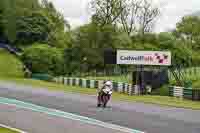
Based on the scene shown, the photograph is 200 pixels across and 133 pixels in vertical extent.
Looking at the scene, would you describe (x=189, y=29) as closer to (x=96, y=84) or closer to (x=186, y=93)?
(x=96, y=84)

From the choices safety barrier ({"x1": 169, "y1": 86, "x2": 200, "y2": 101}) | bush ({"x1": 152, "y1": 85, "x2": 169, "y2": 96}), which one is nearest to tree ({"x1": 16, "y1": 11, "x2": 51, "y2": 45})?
bush ({"x1": 152, "y1": 85, "x2": 169, "y2": 96})

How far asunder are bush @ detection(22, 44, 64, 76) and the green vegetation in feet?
12.1

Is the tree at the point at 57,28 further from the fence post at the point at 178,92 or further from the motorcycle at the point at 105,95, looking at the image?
the motorcycle at the point at 105,95

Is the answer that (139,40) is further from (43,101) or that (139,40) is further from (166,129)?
(166,129)

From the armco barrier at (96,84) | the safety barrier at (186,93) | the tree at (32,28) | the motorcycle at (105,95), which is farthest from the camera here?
the tree at (32,28)

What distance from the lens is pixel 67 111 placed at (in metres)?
22.4

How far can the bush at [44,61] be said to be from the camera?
62531 mm

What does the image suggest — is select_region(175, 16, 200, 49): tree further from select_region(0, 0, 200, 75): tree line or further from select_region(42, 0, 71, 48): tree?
select_region(42, 0, 71, 48): tree

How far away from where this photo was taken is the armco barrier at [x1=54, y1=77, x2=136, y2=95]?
39375 mm

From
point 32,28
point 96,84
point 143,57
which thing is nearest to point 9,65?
point 32,28

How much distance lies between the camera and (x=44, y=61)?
62906 millimetres

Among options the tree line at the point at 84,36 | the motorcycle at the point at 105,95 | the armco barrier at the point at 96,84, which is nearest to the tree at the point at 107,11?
the tree line at the point at 84,36

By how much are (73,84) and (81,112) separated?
29.5m

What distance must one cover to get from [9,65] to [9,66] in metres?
0.85
